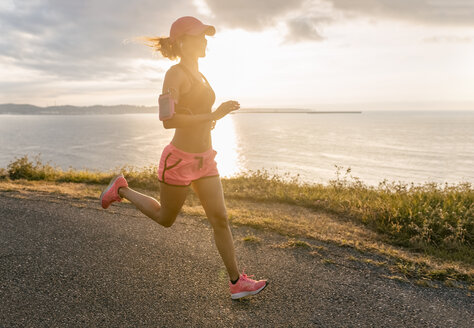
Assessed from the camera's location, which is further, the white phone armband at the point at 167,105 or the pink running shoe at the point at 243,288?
the pink running shoe at the point at 243,288

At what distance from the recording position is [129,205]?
6.96m

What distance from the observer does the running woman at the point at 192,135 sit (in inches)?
124

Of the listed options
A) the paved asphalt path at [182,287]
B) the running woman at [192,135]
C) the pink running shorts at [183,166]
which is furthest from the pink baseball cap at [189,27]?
the paved asphalt path at [182,287]

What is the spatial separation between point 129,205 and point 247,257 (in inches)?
131

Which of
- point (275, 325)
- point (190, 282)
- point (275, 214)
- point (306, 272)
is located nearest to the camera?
point (275, 325)

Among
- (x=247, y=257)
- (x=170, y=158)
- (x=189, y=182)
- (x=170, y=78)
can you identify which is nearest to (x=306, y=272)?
(x=247, y=257)

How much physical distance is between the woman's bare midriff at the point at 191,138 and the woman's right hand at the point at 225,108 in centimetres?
21

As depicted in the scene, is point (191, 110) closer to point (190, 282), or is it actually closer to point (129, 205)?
point (190, 282)

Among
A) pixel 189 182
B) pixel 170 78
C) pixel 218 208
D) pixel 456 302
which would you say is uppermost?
pixel 170 78

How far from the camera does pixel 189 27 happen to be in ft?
10.4

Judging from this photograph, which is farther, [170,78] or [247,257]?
[247,257]

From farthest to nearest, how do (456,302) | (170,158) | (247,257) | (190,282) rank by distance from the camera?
(247,257), (190,282), (456,302), (170,158)

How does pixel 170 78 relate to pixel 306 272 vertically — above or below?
above

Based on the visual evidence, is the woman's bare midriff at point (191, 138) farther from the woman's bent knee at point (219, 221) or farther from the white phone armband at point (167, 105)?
the woman's bent knee at point (219, 221)
